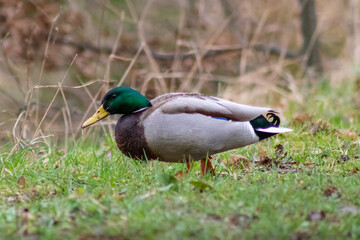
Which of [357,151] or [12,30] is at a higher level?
[12,30]

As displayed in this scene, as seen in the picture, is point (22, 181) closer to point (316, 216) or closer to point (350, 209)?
point (316, 216)

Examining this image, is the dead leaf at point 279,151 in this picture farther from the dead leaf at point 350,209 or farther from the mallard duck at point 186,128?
the dead leaf at point 350,209

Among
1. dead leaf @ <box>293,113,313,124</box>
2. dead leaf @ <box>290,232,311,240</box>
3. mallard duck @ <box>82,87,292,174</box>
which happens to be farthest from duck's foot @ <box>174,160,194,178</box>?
dead leaf @ <box>293,113,313,124</box>

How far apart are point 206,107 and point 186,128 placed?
0.83ft

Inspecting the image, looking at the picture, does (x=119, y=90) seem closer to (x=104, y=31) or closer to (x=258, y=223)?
(x=258, y=223)

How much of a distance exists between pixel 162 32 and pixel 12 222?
823 centimetres

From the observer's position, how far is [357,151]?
4676 mm

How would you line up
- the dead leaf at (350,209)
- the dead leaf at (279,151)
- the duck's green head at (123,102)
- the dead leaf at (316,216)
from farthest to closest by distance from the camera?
the dead leaf at (279,151)
the duck's green head at (123,102)
the dead leaf at (350,209)
the dead leaf at (316,216)

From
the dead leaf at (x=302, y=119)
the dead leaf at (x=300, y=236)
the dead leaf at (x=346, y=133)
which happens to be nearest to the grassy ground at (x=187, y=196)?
the dead leaf at (x=300, y=236)

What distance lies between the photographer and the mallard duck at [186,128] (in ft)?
12.5

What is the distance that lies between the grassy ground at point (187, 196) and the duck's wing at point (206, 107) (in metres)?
0.44

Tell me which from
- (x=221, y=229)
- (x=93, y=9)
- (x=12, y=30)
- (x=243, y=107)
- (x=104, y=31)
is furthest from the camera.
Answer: (x=93, y=9)

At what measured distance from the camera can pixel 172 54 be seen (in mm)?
8984

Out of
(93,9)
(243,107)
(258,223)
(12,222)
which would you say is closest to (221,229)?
(258,223)
